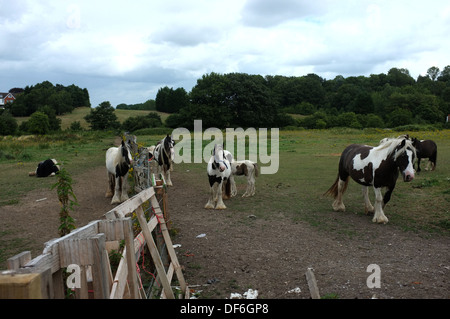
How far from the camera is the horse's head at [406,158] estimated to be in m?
7.20

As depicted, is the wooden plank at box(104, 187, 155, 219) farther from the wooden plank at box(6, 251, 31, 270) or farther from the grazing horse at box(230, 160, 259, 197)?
the grazing horse at box(230, 160, 259, 197)

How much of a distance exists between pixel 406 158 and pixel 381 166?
56cm

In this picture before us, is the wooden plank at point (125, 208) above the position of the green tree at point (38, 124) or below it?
below

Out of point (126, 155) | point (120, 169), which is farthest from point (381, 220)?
point (120, 169)

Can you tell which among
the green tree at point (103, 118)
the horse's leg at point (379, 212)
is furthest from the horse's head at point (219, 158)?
the green tree at point (103, 118)

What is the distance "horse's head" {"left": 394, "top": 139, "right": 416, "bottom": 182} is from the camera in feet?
23.6

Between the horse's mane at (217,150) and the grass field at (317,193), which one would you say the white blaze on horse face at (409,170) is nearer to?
the grass field at (317,193)

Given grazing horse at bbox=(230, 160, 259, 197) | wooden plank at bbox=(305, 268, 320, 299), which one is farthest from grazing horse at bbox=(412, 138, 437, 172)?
wooden plank at bbox=(305, 268, 320, 299)

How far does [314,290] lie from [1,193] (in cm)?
1130

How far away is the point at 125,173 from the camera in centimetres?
990

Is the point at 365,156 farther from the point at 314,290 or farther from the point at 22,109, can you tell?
the point at 22,109

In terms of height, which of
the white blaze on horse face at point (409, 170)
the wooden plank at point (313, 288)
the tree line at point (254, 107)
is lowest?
the wooden plank at point (313, 288)

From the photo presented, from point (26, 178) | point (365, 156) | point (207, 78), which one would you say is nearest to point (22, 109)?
point (207, 78)

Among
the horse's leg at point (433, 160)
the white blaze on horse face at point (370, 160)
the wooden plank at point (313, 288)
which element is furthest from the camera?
the horse's leg at point (433, 160)
